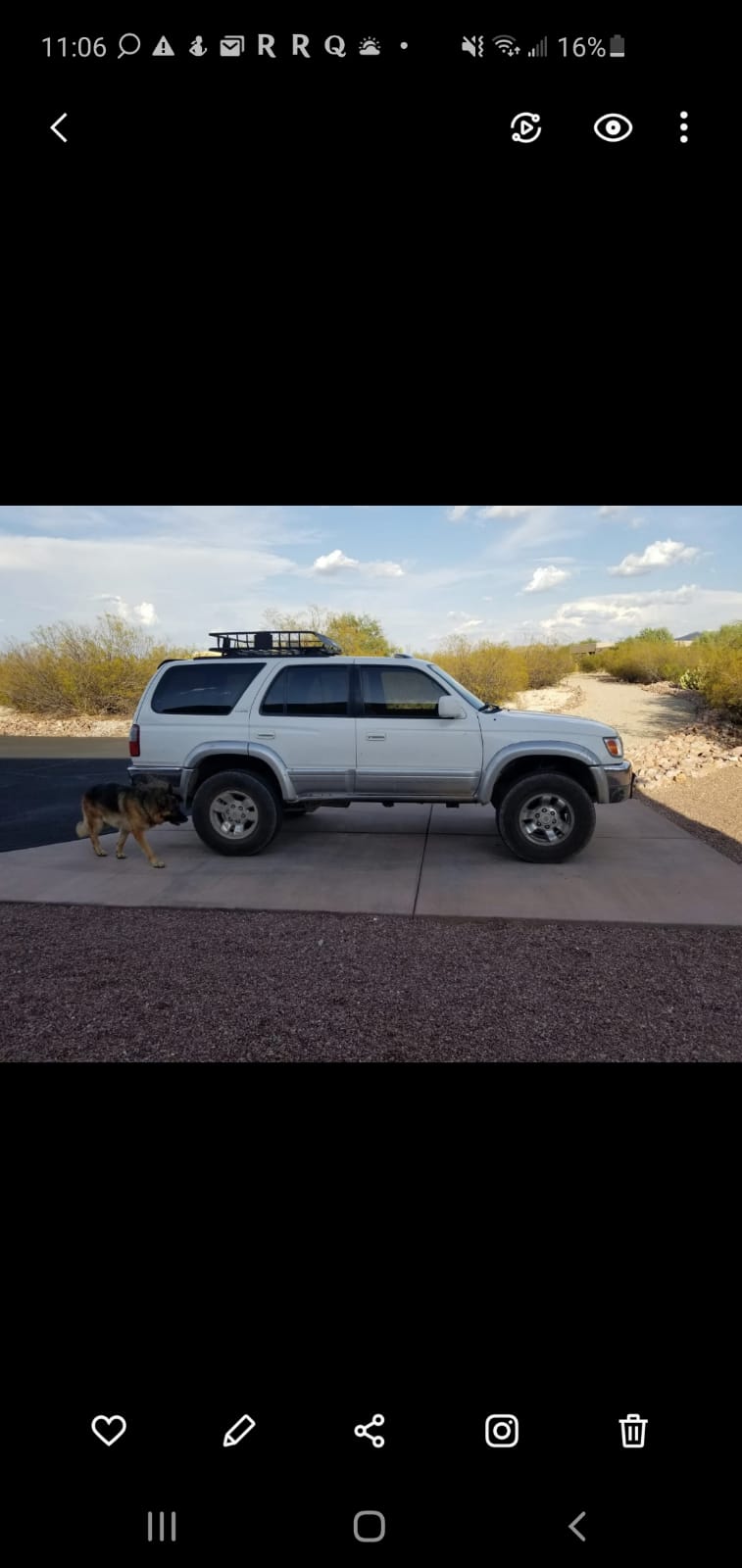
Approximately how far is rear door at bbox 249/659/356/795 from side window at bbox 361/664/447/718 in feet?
0.64

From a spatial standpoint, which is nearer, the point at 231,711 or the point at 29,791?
the point at 231,711

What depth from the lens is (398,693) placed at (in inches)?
272

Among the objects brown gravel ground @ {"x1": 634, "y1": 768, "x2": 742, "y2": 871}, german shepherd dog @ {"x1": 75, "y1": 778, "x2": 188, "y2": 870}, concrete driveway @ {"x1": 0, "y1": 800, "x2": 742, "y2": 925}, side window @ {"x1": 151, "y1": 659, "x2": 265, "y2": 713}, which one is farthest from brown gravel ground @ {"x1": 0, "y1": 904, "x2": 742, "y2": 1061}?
brown gravel ground @ {"x1": 634, "y1": 768, "x2": 742, "y2": 871}

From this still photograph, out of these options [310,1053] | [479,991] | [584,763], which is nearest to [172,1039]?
[310,1053]

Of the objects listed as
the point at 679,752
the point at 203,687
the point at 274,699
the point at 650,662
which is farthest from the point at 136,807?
the point at 650,662

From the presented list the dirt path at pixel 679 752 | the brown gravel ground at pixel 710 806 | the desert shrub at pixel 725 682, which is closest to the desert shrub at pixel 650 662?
the dirt path at pixel 679 752

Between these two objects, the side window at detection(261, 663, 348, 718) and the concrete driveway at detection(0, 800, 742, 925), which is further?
the side window at detection(261, 663, 348, 718)

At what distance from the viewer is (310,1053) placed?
3422mm

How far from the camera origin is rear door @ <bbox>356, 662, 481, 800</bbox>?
266 inches

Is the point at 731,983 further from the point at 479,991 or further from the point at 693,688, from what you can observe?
the point at 693,688

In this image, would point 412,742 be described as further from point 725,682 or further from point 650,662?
point 650,662

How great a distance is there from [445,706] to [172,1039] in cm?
390

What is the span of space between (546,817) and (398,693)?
5.70ft

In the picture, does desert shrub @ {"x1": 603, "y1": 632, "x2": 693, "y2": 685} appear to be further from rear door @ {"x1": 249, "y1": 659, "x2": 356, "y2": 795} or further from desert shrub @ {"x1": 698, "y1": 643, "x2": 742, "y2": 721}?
rear door @ {"x1": 249, "y1": 659, "x2": 356, "y2": 795}
